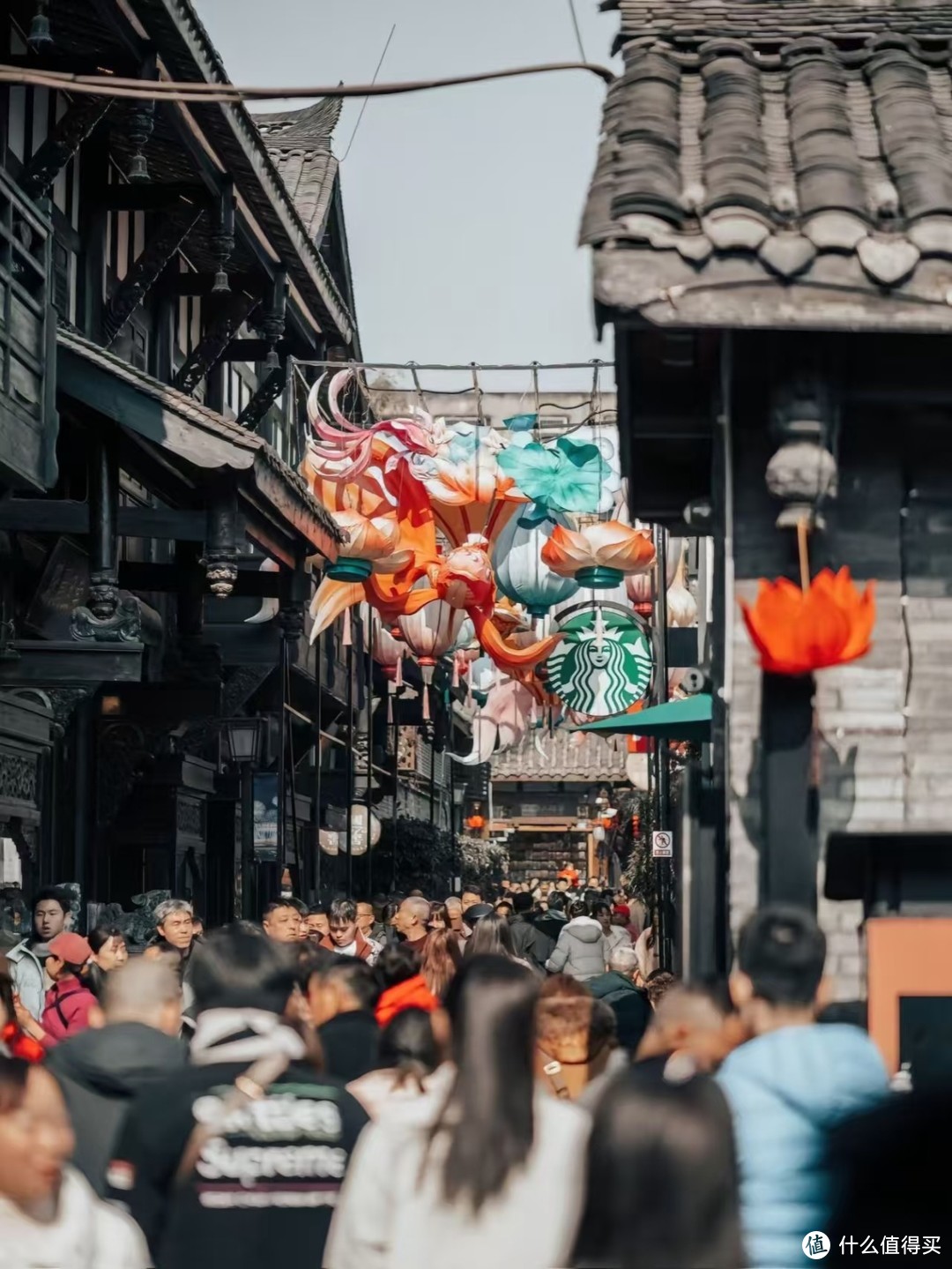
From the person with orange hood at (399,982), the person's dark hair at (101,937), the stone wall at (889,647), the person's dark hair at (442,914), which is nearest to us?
the stone wall at (889,647)

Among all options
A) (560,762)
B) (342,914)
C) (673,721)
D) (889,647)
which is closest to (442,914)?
(342,914)

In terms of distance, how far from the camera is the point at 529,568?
2073cm

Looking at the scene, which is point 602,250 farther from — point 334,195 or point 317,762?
point 334,195

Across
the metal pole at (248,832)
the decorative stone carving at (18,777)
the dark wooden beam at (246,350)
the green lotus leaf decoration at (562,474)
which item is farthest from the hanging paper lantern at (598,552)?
the metal pole at (248,832)

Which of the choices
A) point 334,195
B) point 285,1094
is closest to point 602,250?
point 285,1094

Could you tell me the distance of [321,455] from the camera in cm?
2078

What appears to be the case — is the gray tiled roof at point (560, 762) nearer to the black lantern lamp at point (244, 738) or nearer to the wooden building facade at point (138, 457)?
the wooden building facade at point (138, 457)

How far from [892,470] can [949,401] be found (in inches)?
18.9

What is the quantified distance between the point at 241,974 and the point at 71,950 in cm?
788

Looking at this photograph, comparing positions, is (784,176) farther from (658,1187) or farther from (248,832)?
(248,832)

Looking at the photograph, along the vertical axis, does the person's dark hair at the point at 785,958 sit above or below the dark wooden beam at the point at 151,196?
below

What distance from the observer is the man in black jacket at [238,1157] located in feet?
17.5

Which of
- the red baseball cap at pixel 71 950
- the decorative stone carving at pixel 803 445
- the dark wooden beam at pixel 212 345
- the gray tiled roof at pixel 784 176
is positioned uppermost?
the dark wooden beam at pixel 212 345

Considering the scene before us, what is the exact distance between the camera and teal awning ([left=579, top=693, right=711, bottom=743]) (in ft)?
37.6
